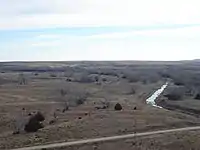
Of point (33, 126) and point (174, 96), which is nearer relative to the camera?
point (33, 126)

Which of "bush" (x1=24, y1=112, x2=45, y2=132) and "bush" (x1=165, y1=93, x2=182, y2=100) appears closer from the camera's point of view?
"bush" (x1=24, y1=112, x2=45, y2=132)

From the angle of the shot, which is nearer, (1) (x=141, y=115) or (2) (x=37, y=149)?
(2) (x=37, y=149)

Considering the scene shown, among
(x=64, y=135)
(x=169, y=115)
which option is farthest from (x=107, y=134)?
(x=169, y=115)

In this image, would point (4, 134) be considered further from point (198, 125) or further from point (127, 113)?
point (198, 125)

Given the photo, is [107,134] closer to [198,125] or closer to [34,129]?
[34,129]

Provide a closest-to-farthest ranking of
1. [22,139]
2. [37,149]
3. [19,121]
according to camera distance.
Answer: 1. [37,149]
2. [22,139]
3. [19,121]

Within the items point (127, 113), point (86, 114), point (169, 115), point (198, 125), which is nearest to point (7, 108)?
point (86, 114)

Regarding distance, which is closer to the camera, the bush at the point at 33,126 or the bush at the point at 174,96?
the bush at the point at 33,126

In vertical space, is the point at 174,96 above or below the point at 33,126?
below

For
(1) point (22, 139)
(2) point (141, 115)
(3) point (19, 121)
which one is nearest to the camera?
(1) point (22, 139)
